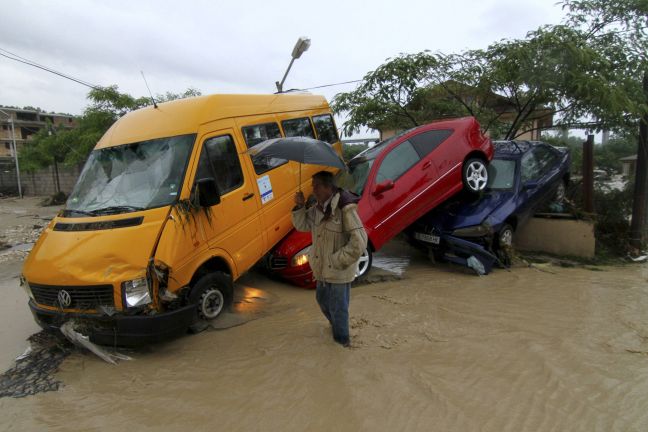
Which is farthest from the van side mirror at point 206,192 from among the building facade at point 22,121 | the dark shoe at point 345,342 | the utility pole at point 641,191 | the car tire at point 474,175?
the building facade at point 22,121

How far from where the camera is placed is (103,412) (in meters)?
3.16

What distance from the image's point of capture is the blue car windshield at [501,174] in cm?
691

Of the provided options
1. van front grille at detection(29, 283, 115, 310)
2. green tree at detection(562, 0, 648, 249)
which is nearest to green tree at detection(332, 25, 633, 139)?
green tree at detection(562, 0, 648, 249)

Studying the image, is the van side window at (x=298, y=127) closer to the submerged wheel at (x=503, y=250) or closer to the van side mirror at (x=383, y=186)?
the van side mirror at (x=383, y=186)

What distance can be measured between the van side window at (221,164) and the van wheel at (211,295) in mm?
A: 969

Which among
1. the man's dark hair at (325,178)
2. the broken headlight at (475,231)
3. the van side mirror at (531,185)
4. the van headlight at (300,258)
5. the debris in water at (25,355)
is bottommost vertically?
the debris in water at (25,355)

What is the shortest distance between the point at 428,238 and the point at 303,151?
11.5 ft

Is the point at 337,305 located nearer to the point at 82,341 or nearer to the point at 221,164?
the point at 221,164

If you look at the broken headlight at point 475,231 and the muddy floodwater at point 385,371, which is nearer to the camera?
the muddy floodwater at point 385,371

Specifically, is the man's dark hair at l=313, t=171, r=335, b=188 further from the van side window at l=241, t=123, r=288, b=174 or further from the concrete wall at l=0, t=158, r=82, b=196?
the concrete wall at l=0, t=158, r=82, b=196

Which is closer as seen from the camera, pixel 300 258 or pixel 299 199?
pixel 299 199

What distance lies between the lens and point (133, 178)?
14.6 feet

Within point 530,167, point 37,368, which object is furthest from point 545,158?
point 37,368

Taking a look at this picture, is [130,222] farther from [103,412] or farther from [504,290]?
[504,290]
